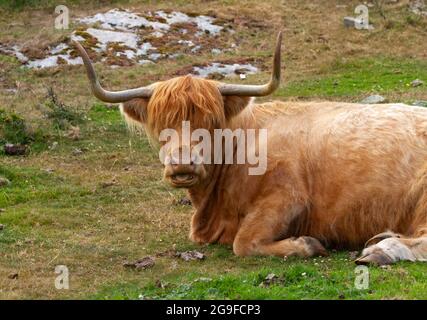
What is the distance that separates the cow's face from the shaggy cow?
1 cm

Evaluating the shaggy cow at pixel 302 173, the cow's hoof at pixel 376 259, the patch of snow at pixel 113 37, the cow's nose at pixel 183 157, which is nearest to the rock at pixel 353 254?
the shaggy cow at pixel 302 173

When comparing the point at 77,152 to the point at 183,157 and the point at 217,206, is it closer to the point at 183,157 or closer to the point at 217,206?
the point at 217,206

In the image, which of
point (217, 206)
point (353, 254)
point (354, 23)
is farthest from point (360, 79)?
point (353, 254)

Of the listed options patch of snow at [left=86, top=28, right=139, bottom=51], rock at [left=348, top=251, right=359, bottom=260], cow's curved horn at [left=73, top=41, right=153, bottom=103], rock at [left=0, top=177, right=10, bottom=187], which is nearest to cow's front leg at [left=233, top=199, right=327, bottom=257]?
rock at [left=348, top=251, right=359, bottom=260]

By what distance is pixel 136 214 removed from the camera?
431 inches

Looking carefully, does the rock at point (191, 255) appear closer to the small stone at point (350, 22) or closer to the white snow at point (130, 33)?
the white snow at point (130, 33)

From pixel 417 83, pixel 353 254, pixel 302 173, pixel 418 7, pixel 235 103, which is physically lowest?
pixel 417 83

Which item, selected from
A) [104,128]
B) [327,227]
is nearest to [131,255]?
[327,227]

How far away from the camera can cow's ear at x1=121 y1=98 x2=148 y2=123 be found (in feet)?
30.1

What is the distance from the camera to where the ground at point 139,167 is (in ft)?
24.6

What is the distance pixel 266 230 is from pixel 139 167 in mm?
5309

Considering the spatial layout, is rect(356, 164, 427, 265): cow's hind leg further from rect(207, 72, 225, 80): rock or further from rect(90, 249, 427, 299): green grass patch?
rect(207, 72, 225, 80): rock

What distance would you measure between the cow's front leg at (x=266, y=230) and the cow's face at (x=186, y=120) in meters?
0.67

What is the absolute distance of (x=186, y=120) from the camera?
8578mm
